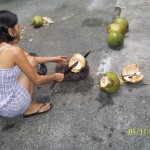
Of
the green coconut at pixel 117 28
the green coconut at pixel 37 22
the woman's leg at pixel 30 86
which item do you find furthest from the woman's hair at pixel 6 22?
the green coconut at pixel 37 22

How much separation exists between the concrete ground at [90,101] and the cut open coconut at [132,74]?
0.09 meters

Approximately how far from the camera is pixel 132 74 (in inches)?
153

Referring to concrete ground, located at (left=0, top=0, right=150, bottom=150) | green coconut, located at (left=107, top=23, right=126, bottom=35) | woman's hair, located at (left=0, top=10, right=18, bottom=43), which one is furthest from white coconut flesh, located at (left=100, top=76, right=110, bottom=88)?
woman's hair, located at (left=0, top=10, right=18, bottom=43)

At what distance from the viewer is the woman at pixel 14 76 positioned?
2912 millimetres

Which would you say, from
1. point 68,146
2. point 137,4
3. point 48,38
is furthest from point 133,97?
point 137,4

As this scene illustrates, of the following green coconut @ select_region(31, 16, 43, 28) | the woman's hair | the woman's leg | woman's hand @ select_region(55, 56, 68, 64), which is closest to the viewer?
the woman's hair

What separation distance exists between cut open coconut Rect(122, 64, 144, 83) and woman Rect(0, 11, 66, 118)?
0.96 m

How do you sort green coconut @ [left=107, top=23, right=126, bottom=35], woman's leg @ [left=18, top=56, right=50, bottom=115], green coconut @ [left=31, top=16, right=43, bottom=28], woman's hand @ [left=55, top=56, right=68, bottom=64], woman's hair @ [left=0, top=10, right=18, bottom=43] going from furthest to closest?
green coconut @ [left=31, top=16, right=43, bottom=28] < green coconut @ [left=107, top=23, right=126, bottom=35] < woman's hand @ [left=55, top=56, right=68, bottom=64] < woman's leg @ [left=18, top=56, right=50, bottom=115] < woman's hair @ [left=0, top=10, right=18, bottom=43]

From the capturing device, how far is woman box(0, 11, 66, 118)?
2.91m

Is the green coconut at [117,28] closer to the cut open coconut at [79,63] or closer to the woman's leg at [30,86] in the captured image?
the cut open coconut at [79,63]

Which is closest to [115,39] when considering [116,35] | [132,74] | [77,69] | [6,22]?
[116,35]

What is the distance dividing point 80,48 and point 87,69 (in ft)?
2.90
